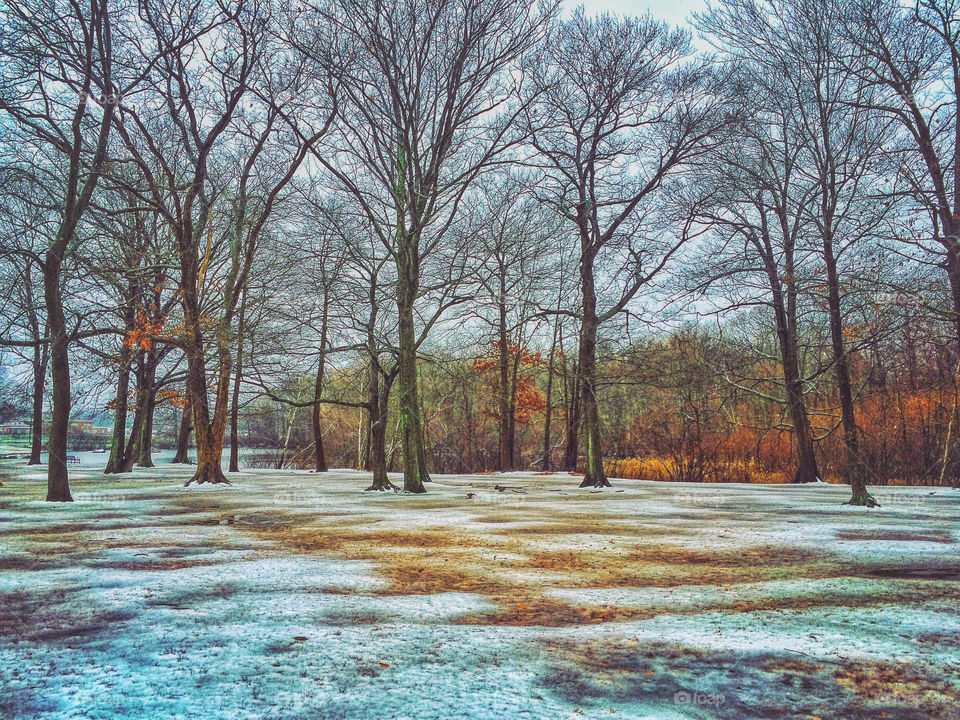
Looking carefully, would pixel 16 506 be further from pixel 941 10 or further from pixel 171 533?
pixel 941 10

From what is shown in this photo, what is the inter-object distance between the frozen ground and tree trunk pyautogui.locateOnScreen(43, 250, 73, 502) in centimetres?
260

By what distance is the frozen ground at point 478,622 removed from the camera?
7.98 feet

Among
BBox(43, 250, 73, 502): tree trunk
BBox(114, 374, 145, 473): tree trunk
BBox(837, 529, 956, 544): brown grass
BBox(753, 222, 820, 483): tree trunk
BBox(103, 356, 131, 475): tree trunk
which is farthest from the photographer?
BBox(114, 374, 145, 473): tree trunk

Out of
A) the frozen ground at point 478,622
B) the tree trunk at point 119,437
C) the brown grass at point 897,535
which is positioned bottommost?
the brown grass at point 897,535

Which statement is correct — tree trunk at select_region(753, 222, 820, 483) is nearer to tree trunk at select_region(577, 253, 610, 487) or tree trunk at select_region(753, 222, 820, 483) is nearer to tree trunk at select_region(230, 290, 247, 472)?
tree trunk at select_region(577, 253, 610, 487)

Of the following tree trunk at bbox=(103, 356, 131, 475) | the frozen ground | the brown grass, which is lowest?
the brown grass

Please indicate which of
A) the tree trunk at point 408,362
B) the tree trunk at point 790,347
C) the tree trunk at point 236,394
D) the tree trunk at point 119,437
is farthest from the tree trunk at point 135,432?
the tree trunk at point 790,347

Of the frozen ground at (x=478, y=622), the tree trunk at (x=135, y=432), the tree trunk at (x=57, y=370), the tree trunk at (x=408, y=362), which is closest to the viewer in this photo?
the frozen ground at (x=478, y=622)

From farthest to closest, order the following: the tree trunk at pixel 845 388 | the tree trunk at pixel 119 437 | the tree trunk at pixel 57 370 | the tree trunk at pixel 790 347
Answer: the tree trunk at pixel 119 437 < the tree trunk at pixel 790 347 < the tree trunk at pixel 845 388 < the tree trunk at pixel 57 370

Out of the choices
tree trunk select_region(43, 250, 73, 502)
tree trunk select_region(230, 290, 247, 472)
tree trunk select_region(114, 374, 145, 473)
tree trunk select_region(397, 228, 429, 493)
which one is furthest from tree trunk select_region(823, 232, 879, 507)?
tree trunk select_region(114, 374, 145, 473)

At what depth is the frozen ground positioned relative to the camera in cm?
243

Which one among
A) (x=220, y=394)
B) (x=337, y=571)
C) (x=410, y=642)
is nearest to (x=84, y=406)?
(x=220, y=394)

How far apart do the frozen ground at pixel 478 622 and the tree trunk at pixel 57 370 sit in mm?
2598

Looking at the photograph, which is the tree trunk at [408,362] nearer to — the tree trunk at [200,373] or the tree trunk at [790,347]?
the tree trunk at [200,373]
